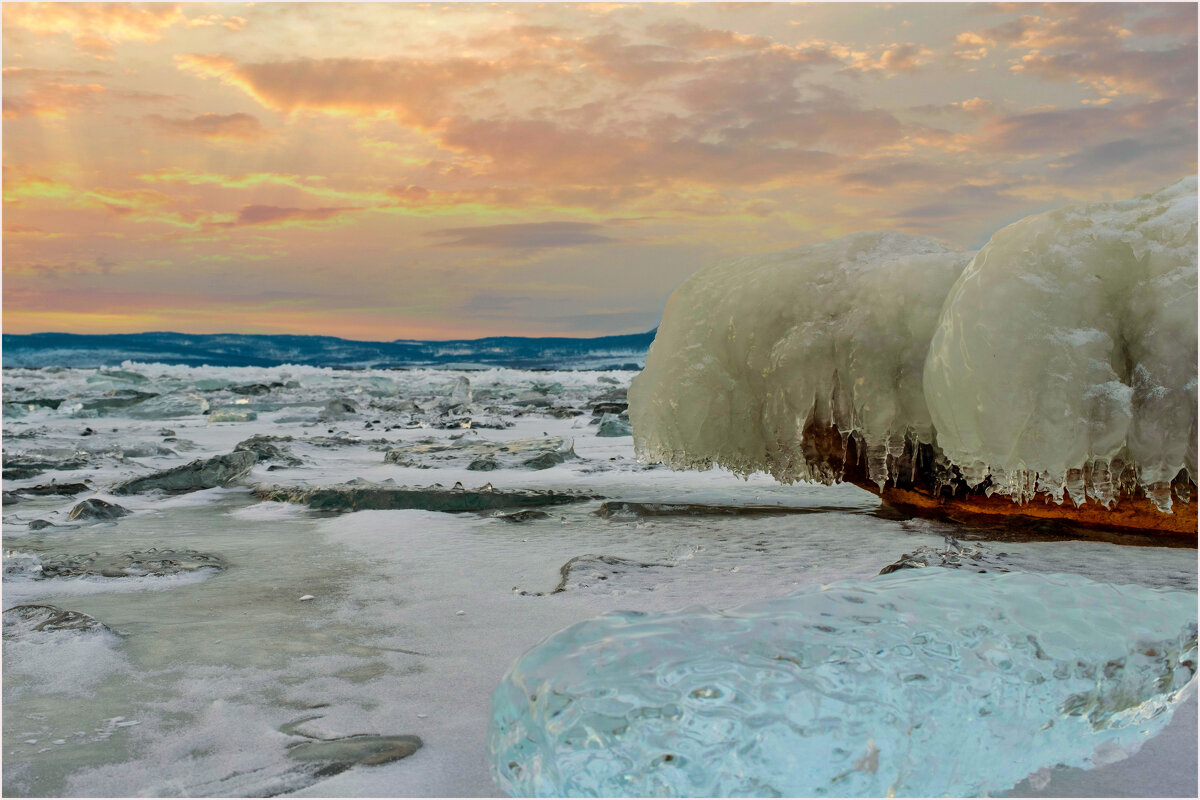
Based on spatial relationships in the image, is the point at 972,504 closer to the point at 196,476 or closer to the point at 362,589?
the point at 362,589

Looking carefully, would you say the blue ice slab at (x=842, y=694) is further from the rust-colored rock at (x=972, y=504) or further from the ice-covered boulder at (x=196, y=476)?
the ice-covered boulder at (x=196, y=476)

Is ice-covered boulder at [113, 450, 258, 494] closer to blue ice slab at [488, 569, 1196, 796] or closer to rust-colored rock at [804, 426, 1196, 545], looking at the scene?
rust-colored rock at [804, 426, 1196, 545]

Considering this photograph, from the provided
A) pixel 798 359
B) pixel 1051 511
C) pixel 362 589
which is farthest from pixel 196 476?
pixel 1051 511

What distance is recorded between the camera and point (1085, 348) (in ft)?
8.31

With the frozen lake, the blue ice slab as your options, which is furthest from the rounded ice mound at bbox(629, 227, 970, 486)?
the blue ice slab

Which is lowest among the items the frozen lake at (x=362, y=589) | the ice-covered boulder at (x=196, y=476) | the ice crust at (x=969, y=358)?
the frozen lake at (x=362, y=589)

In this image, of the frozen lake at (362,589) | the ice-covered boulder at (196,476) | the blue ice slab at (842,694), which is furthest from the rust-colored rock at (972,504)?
the ice-covered boulder at (196,476)

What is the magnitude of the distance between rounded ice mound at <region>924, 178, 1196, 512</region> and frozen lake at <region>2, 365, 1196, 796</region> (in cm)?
44

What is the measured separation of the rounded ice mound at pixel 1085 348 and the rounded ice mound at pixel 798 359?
42 centimetres

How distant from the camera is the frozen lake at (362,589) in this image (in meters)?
1.60

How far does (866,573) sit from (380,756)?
1.75m

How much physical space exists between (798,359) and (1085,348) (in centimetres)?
97

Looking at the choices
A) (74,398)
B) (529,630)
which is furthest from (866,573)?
(74,398)

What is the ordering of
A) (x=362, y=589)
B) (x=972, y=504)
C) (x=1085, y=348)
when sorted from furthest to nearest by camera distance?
(x=972, y=504) < (x=362, y=589) < (x=1085, y=348)
